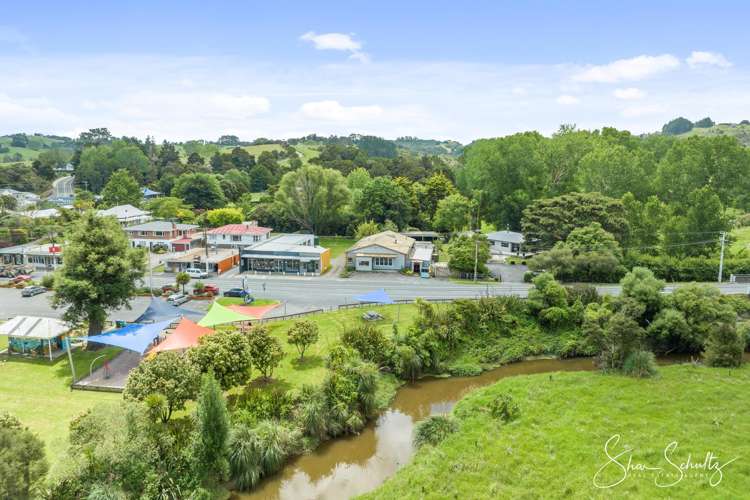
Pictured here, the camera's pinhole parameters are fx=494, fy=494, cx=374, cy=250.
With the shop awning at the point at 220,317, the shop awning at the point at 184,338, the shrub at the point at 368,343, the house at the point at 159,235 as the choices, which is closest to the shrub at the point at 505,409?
the shrub at the point at 368,343

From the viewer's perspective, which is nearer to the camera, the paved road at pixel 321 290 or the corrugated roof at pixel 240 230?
the paved road at pixel 321 290

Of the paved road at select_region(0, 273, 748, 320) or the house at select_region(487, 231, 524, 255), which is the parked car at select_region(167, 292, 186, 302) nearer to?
the paved road at select_region(0, 273, 748, 320)

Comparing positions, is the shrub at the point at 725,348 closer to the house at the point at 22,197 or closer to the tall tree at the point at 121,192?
the tall tree at the point at 121,192

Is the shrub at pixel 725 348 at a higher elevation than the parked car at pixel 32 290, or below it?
below

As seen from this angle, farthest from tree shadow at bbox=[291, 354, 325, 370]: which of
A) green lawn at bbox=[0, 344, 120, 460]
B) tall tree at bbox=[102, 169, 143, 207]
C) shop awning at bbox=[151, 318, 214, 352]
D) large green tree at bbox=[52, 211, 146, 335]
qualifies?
tall tree at bbox=[102, 169, 143, 207]

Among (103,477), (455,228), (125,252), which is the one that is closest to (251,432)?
(103,477)

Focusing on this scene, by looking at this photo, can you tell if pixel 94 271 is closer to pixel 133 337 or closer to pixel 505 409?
pixel 133 337
